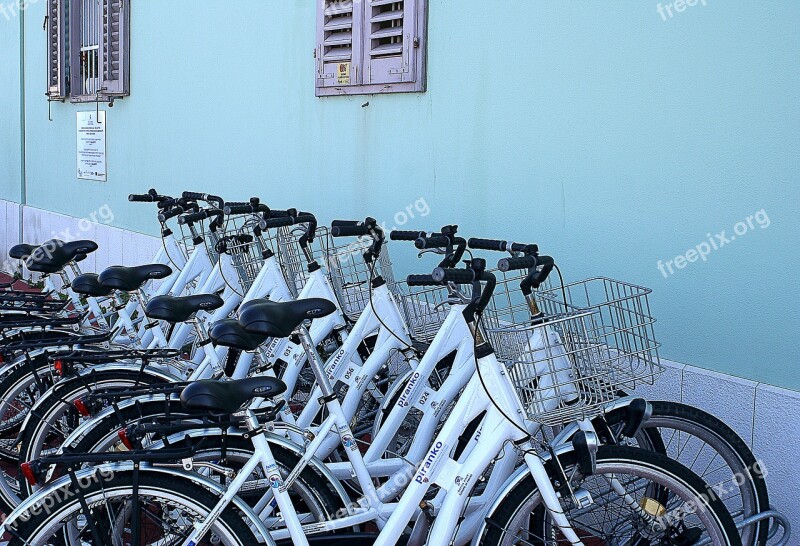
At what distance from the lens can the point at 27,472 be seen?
2.60m

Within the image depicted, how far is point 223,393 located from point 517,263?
0.91 metres

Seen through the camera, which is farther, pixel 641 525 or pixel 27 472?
pixel 641 525

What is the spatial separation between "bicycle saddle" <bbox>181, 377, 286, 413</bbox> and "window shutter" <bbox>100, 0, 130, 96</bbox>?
242 inches

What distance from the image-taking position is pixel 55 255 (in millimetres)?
4430

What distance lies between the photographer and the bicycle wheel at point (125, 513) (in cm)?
253

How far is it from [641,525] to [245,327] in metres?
1.36

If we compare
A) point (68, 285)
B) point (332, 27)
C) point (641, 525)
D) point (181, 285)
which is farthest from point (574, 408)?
point (332, 27)

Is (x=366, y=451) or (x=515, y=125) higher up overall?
(x=515, y=125)

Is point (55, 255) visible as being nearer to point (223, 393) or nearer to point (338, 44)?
point (338, 44)

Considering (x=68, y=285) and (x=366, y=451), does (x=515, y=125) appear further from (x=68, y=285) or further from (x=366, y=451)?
(x=68, y=285)
